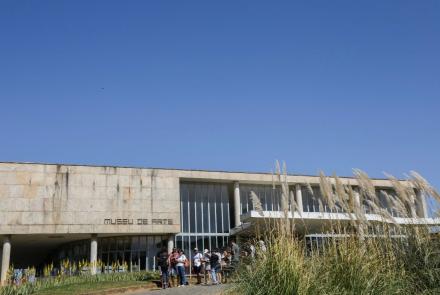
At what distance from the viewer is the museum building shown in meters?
28.2

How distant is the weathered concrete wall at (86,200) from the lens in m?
28.1

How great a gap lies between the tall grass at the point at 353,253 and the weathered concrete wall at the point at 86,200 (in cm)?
2226

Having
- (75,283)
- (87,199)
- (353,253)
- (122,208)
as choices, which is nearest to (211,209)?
(122,208)

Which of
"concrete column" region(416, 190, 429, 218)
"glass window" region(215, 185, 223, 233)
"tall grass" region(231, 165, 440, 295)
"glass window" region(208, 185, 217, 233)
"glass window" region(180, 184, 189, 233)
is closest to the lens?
"tall grass" region(231, 165, 440, 295)

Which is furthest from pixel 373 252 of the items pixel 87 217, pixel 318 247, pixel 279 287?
pixel 87 217

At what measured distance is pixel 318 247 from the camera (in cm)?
772

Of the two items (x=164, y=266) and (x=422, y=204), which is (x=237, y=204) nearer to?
(x=164, y=266)

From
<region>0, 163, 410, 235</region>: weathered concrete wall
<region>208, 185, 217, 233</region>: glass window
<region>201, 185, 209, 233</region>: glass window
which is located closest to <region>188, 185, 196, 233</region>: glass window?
<region>201, 185, 209, 233</region>: glass window

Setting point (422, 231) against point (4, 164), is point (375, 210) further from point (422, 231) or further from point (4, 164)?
point (4, 164)

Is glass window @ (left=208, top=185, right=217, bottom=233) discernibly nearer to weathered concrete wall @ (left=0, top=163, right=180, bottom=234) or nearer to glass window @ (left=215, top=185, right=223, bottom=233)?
glass window @ (left=215, top=185, right=223, bottom=233)

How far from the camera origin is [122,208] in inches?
1174

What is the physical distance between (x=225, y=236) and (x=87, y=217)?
9.22 metres

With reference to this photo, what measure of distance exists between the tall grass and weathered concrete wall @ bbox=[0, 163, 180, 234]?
73.0ft

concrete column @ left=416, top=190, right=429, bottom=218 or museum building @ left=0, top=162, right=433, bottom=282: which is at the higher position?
museum building @ left=0, top=162, right=433, bottom=282
